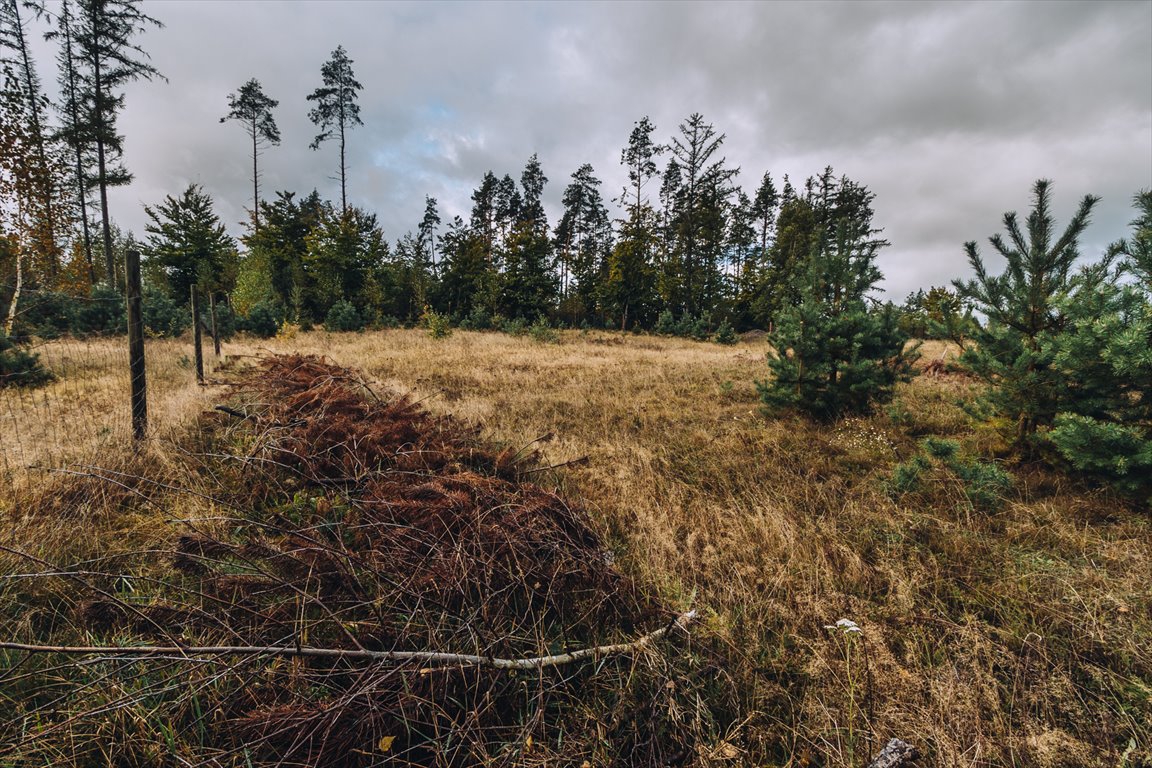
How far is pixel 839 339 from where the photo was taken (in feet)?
19.7

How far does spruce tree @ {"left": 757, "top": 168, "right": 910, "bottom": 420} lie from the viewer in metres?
6.12

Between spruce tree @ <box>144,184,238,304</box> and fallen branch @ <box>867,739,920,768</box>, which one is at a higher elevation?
spruce tree @ <box>144,184,238,304</box>

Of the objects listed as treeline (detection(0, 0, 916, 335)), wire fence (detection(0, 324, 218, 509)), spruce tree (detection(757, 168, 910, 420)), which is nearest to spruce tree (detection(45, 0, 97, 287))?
treeline (detection(0, 0, 916, 335))

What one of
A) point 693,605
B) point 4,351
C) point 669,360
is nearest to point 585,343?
point 669,360

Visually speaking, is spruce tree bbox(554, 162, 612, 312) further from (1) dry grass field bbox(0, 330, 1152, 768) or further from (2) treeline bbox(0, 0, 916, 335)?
(1) dry grass field bbox(0, 330, 1152, 768)

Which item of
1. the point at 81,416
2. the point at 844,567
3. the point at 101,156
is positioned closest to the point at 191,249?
the point at 101,156

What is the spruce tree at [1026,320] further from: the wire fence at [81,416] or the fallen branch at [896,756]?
the wire fence at [81,416]

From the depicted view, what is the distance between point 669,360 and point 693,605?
42.5 ft

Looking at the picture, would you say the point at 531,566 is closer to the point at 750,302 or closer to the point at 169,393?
the point at 169,393

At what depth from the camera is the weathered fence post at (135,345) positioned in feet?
13.6

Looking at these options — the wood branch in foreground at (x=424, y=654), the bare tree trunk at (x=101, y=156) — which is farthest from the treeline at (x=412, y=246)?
the wood branch in foreground at (x=424, y=654)

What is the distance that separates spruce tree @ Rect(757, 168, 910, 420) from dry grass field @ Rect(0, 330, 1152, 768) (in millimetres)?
567

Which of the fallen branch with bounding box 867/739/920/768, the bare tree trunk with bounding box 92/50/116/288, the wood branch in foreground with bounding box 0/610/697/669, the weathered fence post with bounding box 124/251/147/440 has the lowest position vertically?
the fallen branch with bounding box 867/739/920/768

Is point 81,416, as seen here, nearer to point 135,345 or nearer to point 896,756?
point 135,345
